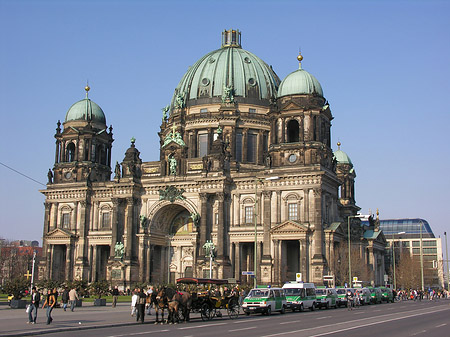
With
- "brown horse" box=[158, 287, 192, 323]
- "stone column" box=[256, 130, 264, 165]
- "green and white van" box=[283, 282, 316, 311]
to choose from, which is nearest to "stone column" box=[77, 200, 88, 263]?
"stone column" box=[256, 130, 264, 165]

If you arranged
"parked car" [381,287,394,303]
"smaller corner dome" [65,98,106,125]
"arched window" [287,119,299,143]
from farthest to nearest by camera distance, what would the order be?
"smaller corner dome" [65,98,106,125], "arched window" [287,119,299,143], "parked car" [381,287,394,303]

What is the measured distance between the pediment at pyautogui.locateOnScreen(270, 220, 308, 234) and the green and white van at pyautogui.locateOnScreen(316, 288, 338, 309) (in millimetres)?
17638

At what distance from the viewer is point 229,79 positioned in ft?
311

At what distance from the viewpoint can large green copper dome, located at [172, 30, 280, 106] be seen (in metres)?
94.6

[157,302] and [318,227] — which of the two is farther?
[318,227]

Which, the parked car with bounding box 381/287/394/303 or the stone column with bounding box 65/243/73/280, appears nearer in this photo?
the parked car with bounding box 381/287/394/303

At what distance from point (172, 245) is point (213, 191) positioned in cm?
1276

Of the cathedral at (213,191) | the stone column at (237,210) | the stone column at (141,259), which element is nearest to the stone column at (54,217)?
the cathedral at (213,191)

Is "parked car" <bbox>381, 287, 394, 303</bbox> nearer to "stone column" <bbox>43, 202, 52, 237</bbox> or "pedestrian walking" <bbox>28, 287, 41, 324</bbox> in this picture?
"pedestrian walking" <bbox>28, 287, 41, 324</bbox>

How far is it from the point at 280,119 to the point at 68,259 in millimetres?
35513

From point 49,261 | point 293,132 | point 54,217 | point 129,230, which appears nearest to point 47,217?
point 54,217

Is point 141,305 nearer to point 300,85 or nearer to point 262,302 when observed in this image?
point 262,302

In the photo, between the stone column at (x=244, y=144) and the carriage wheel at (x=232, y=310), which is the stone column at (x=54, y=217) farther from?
the carriage wheel at (x=232, y=310)

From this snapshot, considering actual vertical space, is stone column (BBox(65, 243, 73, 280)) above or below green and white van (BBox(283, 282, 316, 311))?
above
